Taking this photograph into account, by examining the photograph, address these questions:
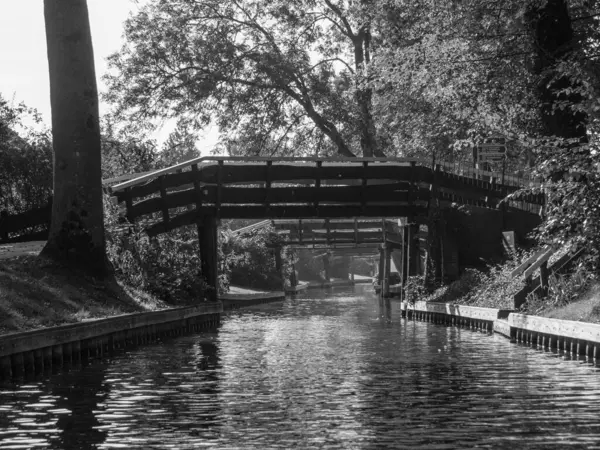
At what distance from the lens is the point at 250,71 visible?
157ft

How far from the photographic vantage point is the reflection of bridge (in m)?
35.8

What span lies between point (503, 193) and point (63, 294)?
19.0 m

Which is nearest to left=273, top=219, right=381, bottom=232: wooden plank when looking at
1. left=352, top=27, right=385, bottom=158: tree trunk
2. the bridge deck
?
left=352, top=27, right=385, bottom=158: tree trunk

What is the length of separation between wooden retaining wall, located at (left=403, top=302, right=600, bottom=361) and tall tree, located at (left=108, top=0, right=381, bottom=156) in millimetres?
15297

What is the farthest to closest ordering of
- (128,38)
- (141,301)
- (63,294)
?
1. (128,38)
2. (141,301)
3. (63,294)

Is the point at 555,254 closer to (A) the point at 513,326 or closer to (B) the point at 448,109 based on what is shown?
(A) the point at 513,326

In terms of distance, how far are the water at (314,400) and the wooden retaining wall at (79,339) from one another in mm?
609

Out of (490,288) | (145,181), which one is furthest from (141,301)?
(490,288)

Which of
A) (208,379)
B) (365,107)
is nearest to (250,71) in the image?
(365,107)

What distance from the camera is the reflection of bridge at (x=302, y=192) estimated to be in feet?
118

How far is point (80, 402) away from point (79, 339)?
6.06m

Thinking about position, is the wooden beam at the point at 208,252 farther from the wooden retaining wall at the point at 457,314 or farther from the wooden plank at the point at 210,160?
the wooden retaining wall at the point at 457,314

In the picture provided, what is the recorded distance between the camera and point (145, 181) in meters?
34.8

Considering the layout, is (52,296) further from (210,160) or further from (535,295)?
(210,160)
